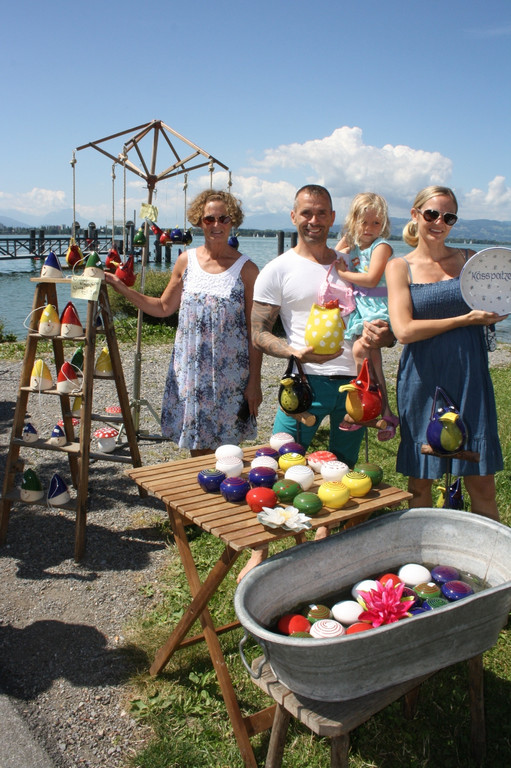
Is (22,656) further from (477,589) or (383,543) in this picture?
(477,589)

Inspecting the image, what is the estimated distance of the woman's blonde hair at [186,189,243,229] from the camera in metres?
3.04

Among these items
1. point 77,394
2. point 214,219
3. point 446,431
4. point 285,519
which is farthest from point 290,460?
point 77,394

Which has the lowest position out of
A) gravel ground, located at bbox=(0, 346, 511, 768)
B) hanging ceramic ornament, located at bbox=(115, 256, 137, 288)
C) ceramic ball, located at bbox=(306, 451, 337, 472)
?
gravel ground, located at bbox=(0, 346, 511, 768)

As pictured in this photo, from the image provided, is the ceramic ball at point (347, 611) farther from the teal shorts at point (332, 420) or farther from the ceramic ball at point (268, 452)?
the teal shorts at point (332, 420)

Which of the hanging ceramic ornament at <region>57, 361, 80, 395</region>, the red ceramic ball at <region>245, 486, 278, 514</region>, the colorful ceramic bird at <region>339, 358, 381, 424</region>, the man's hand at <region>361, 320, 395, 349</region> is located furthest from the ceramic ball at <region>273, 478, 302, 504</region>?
the hanging ceramic ornament at <region>57, 361, 80, 395</region>

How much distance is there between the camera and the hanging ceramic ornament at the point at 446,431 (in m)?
2.21

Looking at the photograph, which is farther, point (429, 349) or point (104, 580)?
point (104, 580)

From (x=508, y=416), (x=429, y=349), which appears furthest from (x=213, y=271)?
(x=508, y=416)

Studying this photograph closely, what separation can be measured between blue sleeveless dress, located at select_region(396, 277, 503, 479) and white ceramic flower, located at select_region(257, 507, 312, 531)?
2.45 ft

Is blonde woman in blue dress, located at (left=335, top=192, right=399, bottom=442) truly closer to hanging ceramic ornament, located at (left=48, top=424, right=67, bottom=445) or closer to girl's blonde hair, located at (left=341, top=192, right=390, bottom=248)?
girl's blonde hair, located at (left=341, top=192, right=390, bottom=248)

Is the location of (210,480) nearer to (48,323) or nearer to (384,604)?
(384,604)

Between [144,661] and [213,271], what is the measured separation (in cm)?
192

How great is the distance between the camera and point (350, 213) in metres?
3.10

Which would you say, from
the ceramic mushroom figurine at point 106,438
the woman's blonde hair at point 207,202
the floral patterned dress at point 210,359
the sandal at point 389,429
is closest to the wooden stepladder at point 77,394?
the floral patterned dress at point 210,359
